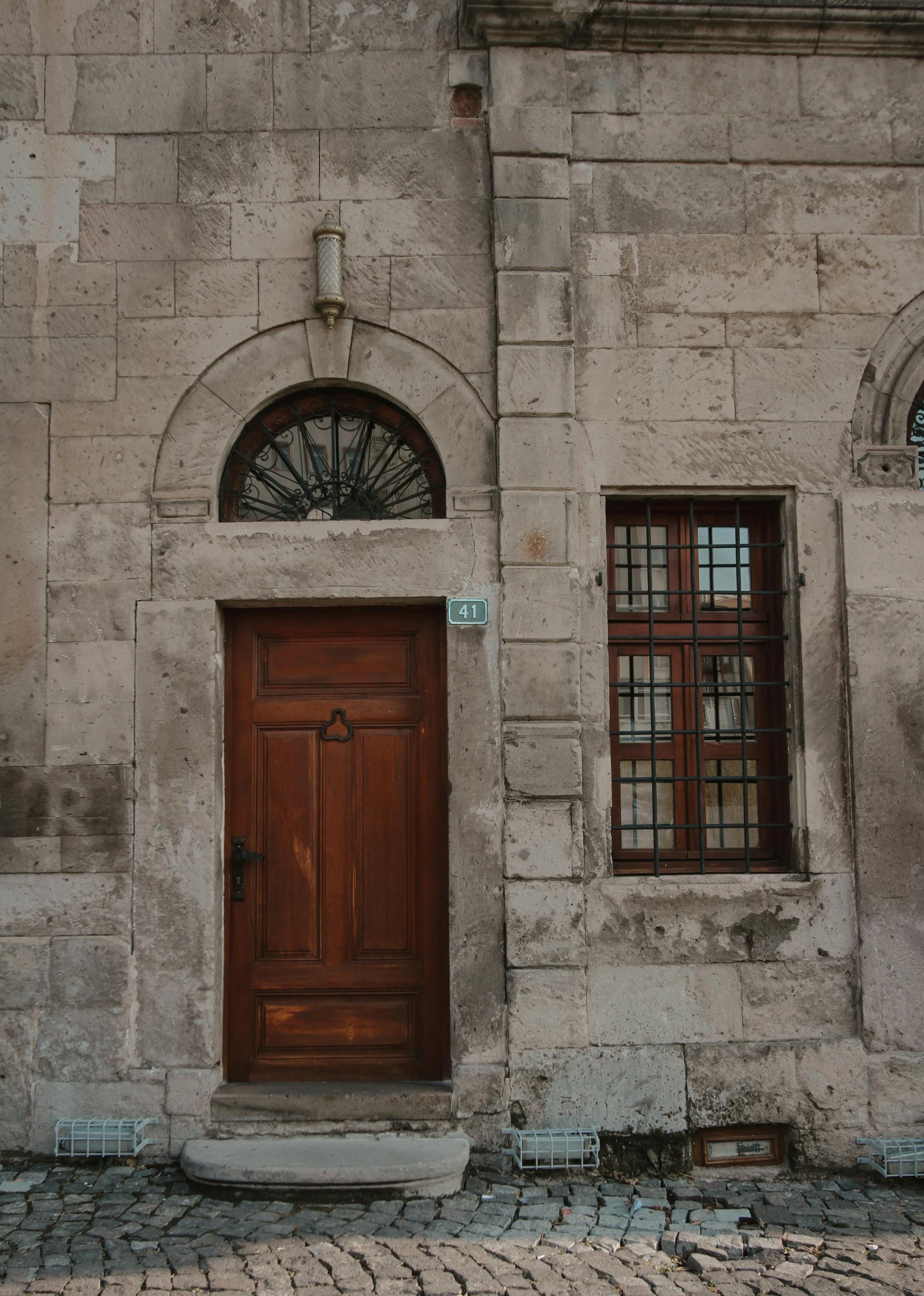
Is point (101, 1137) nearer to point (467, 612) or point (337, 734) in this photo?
point (337, 734)

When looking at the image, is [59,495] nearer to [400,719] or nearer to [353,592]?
[353,592]

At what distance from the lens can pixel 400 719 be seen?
5094 millimetres

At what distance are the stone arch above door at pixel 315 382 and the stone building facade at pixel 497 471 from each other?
0.06 ft

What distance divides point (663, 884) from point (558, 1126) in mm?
1164

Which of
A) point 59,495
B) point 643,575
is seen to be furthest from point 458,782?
point 59,495

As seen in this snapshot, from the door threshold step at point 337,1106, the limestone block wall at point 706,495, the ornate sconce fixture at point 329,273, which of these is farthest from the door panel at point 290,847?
the ornate sconce fixture at point 329,273

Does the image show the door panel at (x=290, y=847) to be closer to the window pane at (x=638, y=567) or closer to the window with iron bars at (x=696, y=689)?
the window with iron bars at (x=696, y=689)

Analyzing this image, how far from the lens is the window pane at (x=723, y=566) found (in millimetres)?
5203

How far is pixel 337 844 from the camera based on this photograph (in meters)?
5.04

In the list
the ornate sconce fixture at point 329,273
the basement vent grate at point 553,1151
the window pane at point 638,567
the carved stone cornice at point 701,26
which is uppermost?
the carved stone cornice at point 701,26

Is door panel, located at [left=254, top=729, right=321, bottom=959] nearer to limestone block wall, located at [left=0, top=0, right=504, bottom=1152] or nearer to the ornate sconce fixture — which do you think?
limestone block wall, located at [left=0, top=0, right=504, bottom=1152]

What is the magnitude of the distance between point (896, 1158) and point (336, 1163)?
2.45 metres

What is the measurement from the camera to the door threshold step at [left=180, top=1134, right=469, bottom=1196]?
168 inches

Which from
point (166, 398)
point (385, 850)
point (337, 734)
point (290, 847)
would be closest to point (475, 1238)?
point (385, 850)
